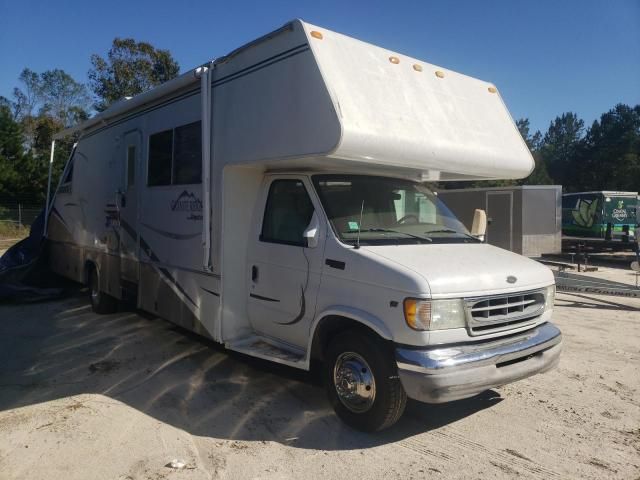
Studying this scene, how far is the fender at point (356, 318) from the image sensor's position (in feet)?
12.8

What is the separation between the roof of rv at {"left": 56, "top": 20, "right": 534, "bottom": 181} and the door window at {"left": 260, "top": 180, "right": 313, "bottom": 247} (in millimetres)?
282

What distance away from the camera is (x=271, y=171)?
5266 mm

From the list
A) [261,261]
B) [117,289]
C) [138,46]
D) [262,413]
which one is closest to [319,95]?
[261,261]

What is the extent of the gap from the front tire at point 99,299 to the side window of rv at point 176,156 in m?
2.46

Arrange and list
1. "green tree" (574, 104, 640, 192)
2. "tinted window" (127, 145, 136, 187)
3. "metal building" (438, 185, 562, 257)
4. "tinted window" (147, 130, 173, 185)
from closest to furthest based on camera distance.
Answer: "tinted window" (147, 130, 173, 185) → "tinted window" (127, 145, 136, 187) → "metal building" (438, 185, 562, 257) → "green tree" (574, 104, 640, 192)

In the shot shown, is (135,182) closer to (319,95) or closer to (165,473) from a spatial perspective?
(319,95)

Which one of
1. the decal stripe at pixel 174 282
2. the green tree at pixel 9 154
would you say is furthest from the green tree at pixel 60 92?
the decal stripe at pixel 174 282

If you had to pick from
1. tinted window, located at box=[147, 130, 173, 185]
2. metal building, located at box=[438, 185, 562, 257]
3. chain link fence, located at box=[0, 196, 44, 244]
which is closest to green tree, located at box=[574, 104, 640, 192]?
metal building, located at box=[438, 185, 562, 257]

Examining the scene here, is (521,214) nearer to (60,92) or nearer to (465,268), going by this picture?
(465,268)

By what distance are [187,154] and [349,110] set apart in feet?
7.84

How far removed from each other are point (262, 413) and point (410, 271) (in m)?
1.90

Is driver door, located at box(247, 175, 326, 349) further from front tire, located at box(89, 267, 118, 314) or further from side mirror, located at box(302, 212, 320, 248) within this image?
front tire, located at box(89, 267, 118, 314)

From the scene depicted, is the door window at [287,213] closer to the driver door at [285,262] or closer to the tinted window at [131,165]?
the driver door at [285,262]

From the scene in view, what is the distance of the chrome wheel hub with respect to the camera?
412 cm
